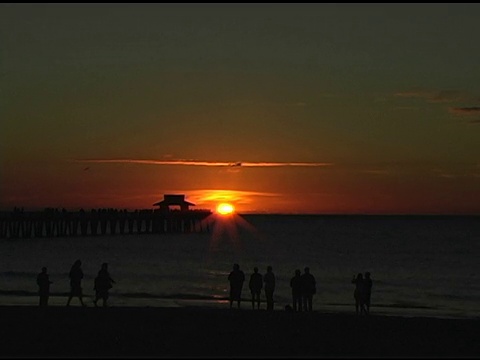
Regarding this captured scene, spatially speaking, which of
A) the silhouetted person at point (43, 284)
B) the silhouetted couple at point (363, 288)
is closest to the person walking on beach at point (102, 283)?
the silhouetted person at point (43, 284)

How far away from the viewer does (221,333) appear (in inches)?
696

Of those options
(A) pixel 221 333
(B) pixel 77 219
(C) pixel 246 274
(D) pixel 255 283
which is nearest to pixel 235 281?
(D) pixel 255 283

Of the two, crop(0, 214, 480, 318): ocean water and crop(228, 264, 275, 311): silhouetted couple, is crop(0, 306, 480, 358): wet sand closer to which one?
crop(228, 264, 275, 311): silhouetted couple

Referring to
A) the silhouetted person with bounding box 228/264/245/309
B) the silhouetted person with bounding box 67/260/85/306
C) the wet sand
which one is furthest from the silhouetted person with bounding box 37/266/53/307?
the silhouetted person with bounding box 228/264/245/309

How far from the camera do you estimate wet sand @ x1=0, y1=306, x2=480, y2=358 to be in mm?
15109

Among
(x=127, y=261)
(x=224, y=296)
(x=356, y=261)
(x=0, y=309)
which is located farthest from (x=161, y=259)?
(x=0, y=309)

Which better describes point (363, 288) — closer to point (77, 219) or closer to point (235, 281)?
point (235, 281)

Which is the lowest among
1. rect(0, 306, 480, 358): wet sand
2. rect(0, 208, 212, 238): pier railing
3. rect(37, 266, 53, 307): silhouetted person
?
rect(0, 306, 480, 358): wet sand

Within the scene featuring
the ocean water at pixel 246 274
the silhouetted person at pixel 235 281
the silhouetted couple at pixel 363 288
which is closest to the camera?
the silhouetted person at pixel 235 281

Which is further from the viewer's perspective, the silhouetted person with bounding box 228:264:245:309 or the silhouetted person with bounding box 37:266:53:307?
the silhouetted person with bounding box 228:264:245:309

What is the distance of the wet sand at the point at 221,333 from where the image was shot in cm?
1511

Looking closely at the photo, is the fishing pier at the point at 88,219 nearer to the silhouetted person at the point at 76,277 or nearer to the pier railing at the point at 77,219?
the pier railing at the point at 77,219

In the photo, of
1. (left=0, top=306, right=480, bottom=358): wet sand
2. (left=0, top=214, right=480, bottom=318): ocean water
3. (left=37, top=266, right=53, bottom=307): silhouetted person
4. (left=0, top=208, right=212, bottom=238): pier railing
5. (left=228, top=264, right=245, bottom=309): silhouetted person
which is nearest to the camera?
(left=0, top=306, right=480, bottom=358): wet sand

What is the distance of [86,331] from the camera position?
17422 mm
